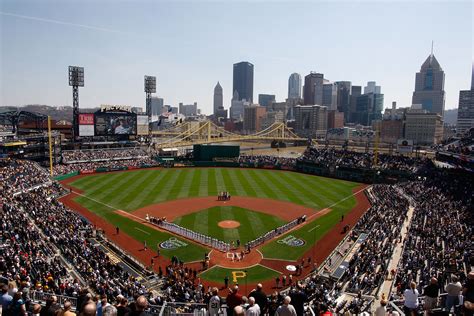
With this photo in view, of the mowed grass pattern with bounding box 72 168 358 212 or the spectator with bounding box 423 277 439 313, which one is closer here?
the spectator with bounding box 423 277 439 313

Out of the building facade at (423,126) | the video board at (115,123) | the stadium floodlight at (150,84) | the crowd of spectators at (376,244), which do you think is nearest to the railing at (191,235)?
the crowd of spectators at (376,244)

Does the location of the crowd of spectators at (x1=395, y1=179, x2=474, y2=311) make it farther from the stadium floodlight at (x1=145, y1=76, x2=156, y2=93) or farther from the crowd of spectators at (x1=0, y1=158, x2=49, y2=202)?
the stadium floodlight at (x1=145, y1=76, x2=156, y2=93)

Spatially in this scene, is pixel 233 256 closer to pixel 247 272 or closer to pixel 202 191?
pixel 247 272

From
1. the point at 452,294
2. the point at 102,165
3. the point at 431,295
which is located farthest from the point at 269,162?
the point at 452,294

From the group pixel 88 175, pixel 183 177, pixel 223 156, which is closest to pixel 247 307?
pixel 183 177

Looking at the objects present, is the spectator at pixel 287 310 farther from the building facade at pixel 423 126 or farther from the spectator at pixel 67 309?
the building facade at pixel 423 126

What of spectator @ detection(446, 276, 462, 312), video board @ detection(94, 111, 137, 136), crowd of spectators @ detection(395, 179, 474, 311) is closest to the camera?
spectator @ detection(446, 276, 462, 312)

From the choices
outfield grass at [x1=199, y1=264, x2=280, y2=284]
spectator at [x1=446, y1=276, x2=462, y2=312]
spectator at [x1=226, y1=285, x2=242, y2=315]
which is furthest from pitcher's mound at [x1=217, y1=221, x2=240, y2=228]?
spectator at [x1=446, y1=276, x2=462, y2=312]

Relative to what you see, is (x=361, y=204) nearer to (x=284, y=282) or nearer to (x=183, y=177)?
(x=284, y=282)
